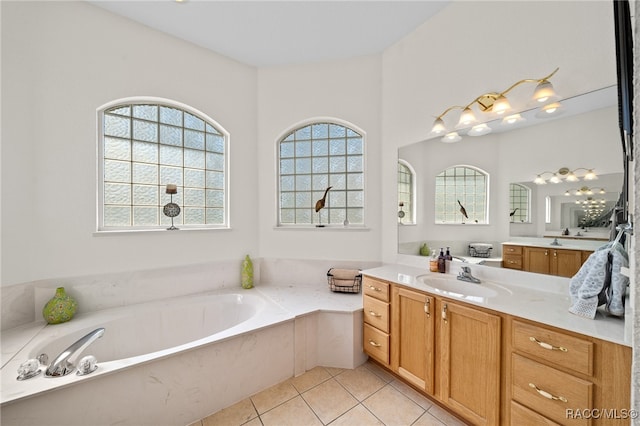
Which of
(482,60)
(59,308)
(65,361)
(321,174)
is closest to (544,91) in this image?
(482,60)

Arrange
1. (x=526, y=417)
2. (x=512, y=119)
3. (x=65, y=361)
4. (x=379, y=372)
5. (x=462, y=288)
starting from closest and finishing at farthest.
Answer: (x=526, y=417)
(x=65, y=361)
(x=512, y=119)
(x=462, y=288)
(x=379, y=372)

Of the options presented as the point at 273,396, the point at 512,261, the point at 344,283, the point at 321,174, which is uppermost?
the point at 321,174

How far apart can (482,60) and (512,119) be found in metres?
0.57

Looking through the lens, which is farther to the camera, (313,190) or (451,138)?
(313,190)

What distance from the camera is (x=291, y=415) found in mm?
1624

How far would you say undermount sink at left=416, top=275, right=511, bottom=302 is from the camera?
1529 mm

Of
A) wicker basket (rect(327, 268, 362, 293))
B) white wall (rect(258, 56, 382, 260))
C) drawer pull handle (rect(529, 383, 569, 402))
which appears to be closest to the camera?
drawer pull handle (rect(529, 383, 569, 402))

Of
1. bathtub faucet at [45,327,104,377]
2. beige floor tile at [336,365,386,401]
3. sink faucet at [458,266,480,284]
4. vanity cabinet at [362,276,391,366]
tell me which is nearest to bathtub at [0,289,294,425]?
bathtub faucet at [45,327,104,377]

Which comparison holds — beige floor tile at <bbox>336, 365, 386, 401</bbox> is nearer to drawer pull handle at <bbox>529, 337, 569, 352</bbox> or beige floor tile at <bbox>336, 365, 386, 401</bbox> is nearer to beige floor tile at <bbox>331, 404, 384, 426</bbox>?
beige floor tile at <bbox>331, 404, 384, 426</bbox>

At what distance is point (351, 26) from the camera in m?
2.29

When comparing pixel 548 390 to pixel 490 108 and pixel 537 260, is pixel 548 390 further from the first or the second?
pixel 490 108

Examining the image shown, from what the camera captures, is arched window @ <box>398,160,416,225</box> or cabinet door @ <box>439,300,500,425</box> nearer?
cabinet door @ <box>439,300,500,425</box>

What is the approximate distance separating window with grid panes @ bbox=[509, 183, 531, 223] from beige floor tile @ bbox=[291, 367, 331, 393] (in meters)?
1.95

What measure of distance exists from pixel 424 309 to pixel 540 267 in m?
0.80
